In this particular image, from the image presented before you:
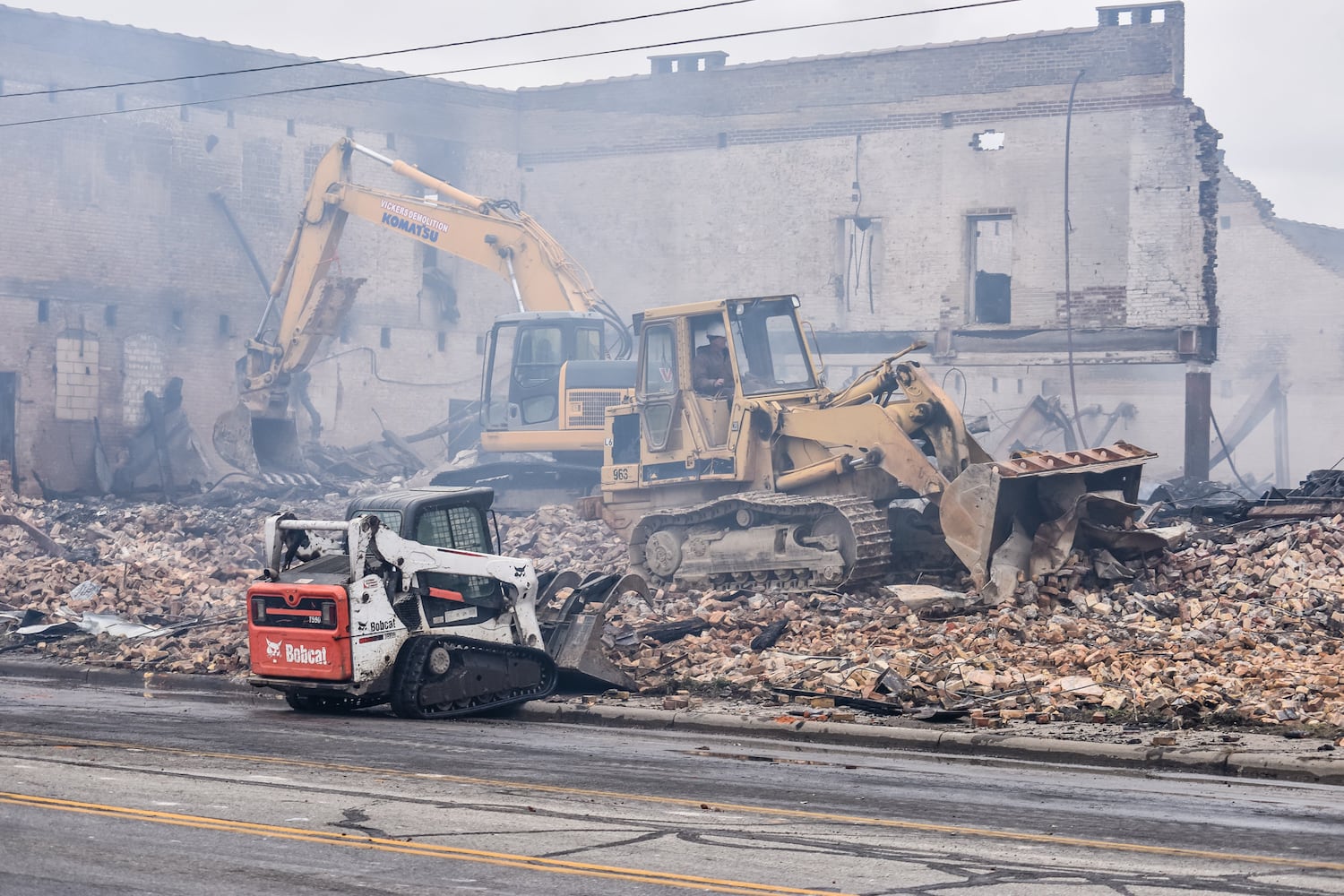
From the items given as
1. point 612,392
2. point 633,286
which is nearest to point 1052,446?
point 633,286

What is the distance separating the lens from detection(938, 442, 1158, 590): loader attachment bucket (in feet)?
50.4

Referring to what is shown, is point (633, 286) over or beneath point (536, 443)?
over

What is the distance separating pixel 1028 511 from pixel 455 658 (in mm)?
6813

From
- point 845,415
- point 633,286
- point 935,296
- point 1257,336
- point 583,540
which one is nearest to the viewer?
point 845,415

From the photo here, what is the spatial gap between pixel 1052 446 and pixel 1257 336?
560 inches

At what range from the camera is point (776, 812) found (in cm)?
799

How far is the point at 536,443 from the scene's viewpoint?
2566 cm

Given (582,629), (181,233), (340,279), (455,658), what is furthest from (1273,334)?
(455,658)

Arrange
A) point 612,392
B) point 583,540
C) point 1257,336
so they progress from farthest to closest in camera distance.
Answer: point 1257,336 < point 612,392 < point 583,540

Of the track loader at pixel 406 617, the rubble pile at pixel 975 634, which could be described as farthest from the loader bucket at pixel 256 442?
the track loader at pixel 406 617

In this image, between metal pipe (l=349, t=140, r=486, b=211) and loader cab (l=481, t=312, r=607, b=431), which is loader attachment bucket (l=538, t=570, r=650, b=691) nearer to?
loader cab (l=481, t=312, r=607, b=431)

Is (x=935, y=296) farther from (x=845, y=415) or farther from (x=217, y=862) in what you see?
(x=217, y=862)

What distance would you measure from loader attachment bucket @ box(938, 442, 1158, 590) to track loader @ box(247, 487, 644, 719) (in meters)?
4.25

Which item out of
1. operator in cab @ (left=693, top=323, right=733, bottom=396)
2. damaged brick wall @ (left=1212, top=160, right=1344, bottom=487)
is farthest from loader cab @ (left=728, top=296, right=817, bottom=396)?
damaged brick wall @ (left=1212, top=160, right=1344, bottom=487)
